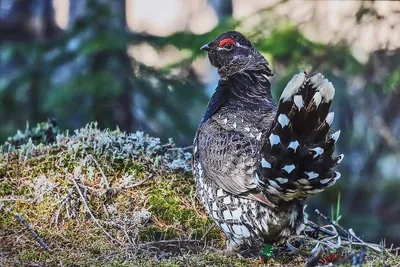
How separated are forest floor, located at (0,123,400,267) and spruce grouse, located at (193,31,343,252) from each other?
0.87ft

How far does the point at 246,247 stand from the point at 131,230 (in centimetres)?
83

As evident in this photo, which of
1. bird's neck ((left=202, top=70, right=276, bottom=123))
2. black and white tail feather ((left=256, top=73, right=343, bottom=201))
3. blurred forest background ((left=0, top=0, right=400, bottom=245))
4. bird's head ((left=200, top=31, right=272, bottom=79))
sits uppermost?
blurred forest background ((left=0, top=0, right=400, bottom=245))

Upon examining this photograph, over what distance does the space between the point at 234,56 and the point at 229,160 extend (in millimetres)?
1049

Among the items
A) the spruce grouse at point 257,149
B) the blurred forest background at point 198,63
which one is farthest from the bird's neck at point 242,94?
the blurred forest background at point 198,63

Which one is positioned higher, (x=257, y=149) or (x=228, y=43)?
(x=228, y=43)

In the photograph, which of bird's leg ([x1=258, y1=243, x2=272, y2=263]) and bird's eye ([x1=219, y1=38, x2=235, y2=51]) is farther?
bird's eye ([x1=219, y1=38, x2=235, y2=51])

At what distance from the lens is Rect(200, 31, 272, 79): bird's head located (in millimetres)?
4453

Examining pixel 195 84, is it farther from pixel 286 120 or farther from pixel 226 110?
pixel 286 120

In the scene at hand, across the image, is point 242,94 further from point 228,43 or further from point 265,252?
point 265,252

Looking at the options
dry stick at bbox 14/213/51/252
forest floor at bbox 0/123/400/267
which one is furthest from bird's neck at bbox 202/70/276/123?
dry stick at bbox 14/213/51/252

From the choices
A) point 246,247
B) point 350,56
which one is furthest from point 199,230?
point 350,56

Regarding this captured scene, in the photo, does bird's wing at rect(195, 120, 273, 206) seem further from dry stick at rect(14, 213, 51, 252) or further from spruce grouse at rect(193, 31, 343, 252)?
dry stick at rect(14, 213, 51, 252)

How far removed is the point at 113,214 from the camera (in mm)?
4000

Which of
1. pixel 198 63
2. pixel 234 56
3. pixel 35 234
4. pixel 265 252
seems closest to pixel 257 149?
pixel 265 252
